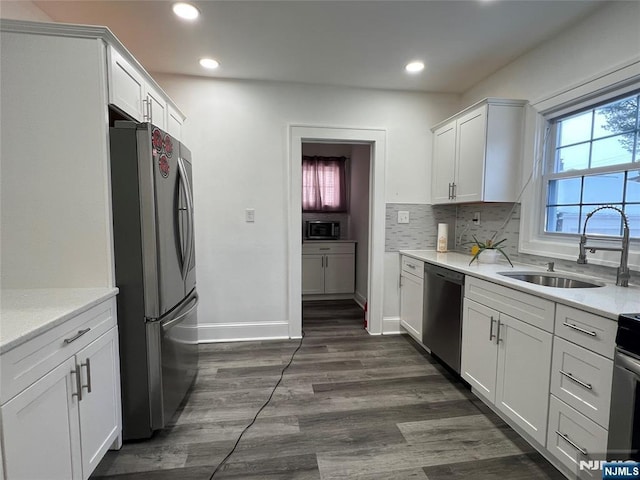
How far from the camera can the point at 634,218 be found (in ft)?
5.70

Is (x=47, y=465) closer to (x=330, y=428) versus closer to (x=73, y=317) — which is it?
(x=73, y=317)

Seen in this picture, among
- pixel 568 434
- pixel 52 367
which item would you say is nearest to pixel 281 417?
pixel 52 367

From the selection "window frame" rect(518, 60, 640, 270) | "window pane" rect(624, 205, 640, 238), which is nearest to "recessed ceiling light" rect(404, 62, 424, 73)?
"window frame" rect(518, 60, 640, 270)

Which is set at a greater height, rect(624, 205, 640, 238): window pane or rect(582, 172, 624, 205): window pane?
rect(582, 172, 624, 205): window pane

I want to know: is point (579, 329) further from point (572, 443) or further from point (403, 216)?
point (403, 216)

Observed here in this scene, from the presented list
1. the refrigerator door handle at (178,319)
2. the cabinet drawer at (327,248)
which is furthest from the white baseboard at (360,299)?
the refrigerator door handle at (178,319)

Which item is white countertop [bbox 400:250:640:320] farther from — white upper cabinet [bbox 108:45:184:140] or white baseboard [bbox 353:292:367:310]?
white upper cabinet [bbox 108:45:184:140]

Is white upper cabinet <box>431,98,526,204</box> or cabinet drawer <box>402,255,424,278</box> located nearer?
white upper cabinet <box>431,98,526,204</box>

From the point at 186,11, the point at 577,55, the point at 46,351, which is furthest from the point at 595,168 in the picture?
the point at 46,351

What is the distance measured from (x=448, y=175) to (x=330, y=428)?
7.87 feet

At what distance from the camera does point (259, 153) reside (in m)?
2.96

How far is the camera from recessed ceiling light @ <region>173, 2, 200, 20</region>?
1844 millimetres

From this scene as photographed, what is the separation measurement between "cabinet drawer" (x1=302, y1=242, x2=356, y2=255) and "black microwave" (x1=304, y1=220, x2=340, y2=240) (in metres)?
0.15

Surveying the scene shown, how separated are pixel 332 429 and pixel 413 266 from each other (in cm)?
167
